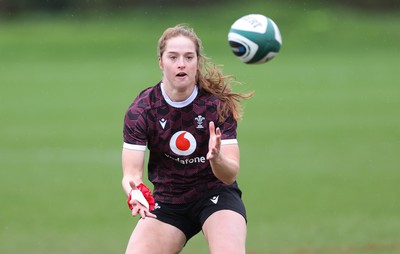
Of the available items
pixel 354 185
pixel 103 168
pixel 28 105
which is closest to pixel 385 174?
pixel 354 185

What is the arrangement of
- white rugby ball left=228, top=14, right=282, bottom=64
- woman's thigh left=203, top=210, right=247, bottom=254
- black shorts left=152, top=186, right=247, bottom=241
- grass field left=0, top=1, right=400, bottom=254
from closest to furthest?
woman's thigh left=203, top=210, right=247, bottom=254
black shorts left=152, top=186, right=247, bottom=241
white rugby ball left=228, top=14, right=282, bottom=64
grass field left=0, top=1, right=400, bottom=254

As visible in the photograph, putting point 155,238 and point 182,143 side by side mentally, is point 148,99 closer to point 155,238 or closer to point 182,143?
point 182,143

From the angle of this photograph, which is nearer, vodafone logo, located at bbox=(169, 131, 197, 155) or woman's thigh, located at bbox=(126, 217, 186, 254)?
woman's thigh, located at bbox=(126, 217, 186, 254)

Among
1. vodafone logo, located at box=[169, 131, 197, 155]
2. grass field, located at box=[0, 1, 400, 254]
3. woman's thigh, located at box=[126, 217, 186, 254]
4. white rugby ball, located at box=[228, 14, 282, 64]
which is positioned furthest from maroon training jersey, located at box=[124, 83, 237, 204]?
→ grass field, located at box=[0, 1, 400, 254]

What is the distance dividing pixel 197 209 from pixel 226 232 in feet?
1.74

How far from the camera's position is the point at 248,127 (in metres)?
22.3

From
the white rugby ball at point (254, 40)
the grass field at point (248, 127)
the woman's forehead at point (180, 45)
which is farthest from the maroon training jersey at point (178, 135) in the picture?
the grass field at point (248, 127)

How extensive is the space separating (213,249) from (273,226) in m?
5.44

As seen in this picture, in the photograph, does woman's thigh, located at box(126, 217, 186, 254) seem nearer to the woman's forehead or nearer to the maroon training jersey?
the maroon training jersey

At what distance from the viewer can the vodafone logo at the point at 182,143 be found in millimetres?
7969

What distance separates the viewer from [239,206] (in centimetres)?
796

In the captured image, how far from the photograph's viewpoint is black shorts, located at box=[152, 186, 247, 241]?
26.0 ft

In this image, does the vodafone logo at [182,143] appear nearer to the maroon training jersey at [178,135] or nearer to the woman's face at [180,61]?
the maroon training jersey at [178,135]

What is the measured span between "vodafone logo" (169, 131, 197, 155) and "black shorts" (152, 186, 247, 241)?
1.37 ft
